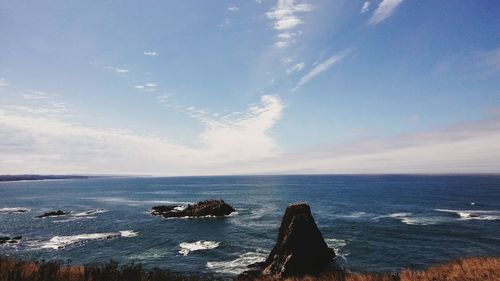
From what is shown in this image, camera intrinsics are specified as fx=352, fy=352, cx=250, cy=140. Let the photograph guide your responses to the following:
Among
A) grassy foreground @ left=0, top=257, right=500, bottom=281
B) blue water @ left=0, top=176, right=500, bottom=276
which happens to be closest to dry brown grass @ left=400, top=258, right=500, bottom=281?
grassy foreground @ left=0, top=257, right=500, bottom=281

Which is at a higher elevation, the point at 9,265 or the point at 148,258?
the point at 9,265

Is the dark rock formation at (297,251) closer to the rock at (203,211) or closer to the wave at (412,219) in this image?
the wave at (412,219)

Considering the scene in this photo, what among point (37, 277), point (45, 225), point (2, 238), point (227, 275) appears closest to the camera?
point (37, 277)

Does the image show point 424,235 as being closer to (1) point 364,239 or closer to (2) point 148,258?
(1) point 364,239

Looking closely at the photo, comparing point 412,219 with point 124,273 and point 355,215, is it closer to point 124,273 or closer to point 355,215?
point 355,215

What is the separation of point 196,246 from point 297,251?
19738mm

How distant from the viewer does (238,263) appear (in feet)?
135

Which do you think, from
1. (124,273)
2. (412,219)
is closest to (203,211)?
(412,219)

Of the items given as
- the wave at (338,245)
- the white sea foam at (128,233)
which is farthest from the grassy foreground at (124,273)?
the white sea foam at (128,233)

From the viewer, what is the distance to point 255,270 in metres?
37.4

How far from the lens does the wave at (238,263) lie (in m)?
38.4

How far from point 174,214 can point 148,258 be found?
120 ft

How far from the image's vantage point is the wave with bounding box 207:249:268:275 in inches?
1511

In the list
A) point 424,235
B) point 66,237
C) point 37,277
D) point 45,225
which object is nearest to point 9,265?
point 37,277
